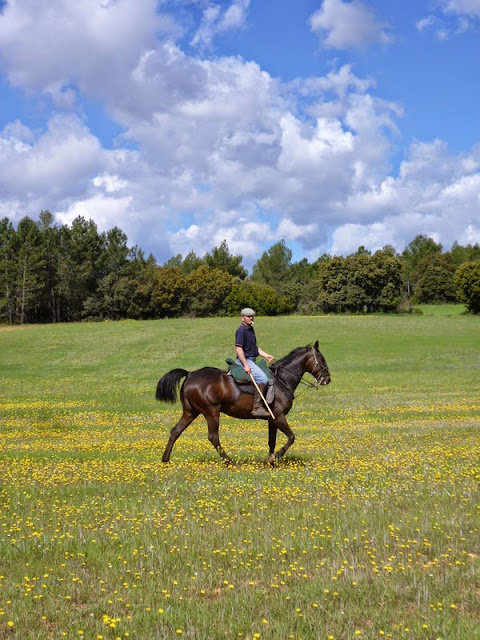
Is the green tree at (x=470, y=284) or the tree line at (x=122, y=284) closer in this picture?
the green tree at (x=470, y=284)

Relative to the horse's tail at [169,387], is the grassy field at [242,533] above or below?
below

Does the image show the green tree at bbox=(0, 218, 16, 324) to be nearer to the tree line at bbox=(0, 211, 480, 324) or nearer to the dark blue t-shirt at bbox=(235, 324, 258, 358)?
the tree line at bbox=(0, 211, 480, 324)

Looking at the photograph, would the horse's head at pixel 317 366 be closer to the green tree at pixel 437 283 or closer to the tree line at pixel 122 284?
the tree line at pixel 122 284

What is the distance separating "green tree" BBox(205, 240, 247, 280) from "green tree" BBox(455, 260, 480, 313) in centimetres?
6108

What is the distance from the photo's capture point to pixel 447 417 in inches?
910

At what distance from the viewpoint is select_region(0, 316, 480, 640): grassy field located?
5680mm

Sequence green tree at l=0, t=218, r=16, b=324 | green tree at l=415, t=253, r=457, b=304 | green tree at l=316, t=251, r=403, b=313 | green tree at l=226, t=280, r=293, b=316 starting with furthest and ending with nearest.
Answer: green tree at l=415, t=253, r=457, b=304
green tree at l=226, t=280, r=293, b=316
green tree at l=316, t=251, r=403, b=313
green tree at l=0, t=218, r=16, b=324

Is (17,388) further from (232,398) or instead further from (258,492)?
(258,492)

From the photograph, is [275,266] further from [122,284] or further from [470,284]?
[470,284]

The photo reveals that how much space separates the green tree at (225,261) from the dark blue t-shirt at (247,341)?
414 ft

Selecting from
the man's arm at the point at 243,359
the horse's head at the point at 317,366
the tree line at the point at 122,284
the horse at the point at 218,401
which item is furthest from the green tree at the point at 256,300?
the man's arm at the point at 243,359

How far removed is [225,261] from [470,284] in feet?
221

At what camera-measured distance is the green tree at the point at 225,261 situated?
140125 millimetres

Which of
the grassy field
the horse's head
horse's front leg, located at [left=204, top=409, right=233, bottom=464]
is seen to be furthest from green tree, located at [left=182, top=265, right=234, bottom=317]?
horse's front leg, located at [left=204, top=409, right=233, bottom=464]
